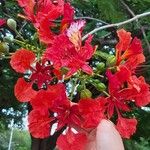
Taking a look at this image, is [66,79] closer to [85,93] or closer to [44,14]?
[85,93]

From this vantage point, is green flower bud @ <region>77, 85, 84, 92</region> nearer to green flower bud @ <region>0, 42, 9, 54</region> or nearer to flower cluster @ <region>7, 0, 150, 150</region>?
flower cluster @ <region>7, 0, 150, 150</region>

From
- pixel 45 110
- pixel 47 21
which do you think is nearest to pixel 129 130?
pixel 45 110

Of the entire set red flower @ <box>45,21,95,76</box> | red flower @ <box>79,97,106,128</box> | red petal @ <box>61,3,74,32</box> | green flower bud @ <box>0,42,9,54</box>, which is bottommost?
red flower @ <box>79,97,106,128</box>

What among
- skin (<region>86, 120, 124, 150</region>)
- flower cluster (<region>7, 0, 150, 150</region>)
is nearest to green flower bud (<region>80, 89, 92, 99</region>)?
flower cluster (<region>7, 0, 150, 150</region>)

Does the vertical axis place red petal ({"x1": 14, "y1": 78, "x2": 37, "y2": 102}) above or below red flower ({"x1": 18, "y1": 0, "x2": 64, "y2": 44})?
below

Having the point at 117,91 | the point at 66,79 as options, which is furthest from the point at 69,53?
the point at 117,91
